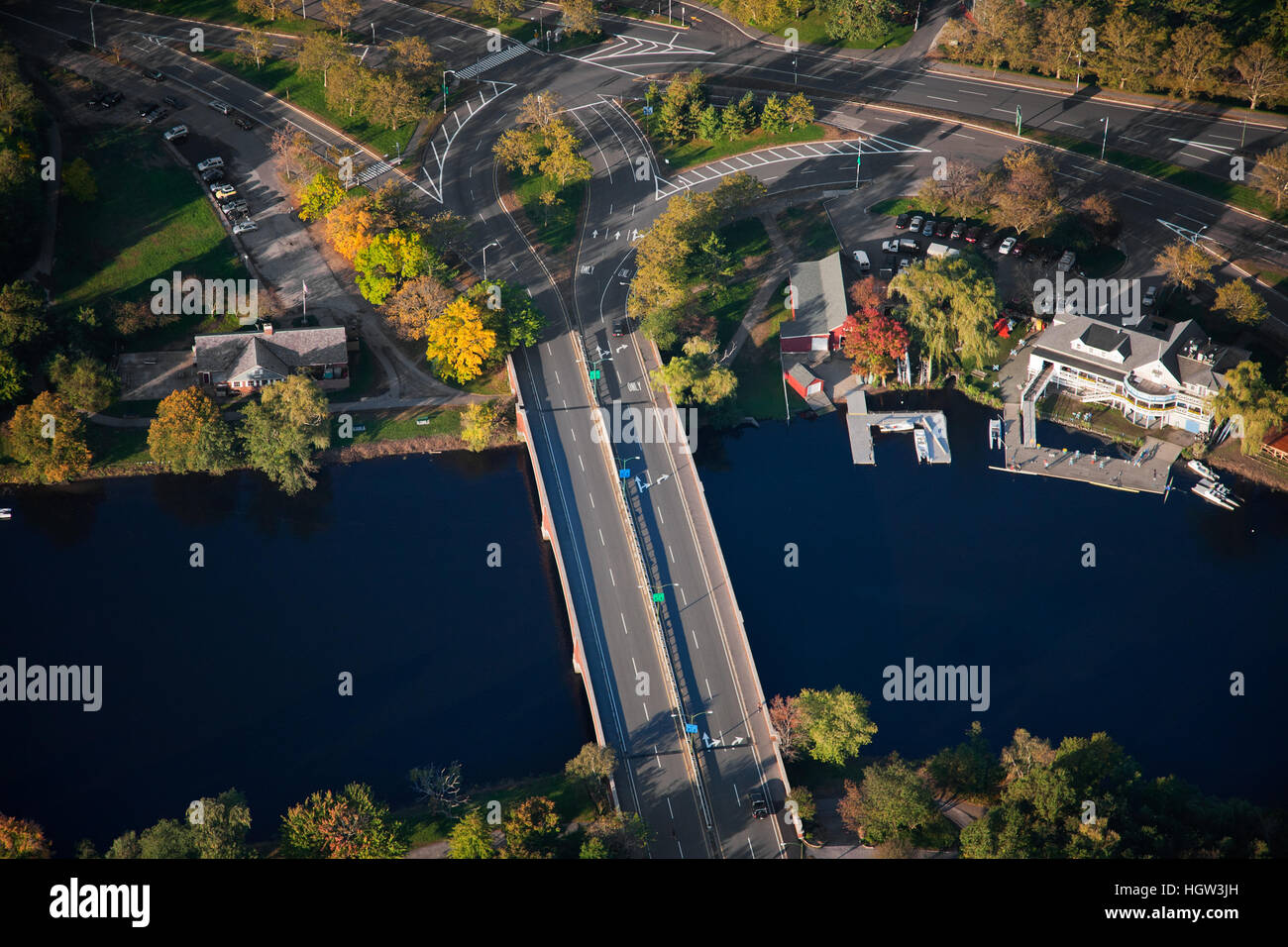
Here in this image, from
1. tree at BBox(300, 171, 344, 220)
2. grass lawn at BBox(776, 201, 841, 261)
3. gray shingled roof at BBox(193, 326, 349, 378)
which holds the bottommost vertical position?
gray shingled roof at BBox(193, 326, 349, 378)

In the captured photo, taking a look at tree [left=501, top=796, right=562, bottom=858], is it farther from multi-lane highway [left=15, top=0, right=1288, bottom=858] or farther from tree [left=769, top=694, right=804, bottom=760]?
tree [left=769, top=694, right=804, bottom=760]

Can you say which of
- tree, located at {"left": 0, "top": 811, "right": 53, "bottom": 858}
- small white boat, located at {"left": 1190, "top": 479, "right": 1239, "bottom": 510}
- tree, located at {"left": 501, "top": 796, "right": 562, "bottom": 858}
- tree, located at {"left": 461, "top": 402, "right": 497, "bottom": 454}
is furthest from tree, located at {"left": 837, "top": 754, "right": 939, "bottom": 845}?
tree, located at {"left": 0, "top": 811, "right": 53, "bottom": 858}

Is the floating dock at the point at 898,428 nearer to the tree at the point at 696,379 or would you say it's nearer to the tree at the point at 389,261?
the tree at the point at 696,379

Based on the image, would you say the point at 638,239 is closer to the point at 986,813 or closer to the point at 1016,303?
the point at 1016,303

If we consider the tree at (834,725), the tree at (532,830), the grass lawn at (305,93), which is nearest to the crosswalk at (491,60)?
the grass lawn at (305,93)

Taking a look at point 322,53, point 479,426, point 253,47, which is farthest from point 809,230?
point 253,47

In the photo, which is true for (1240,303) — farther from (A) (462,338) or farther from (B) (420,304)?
(B) (420,304)
